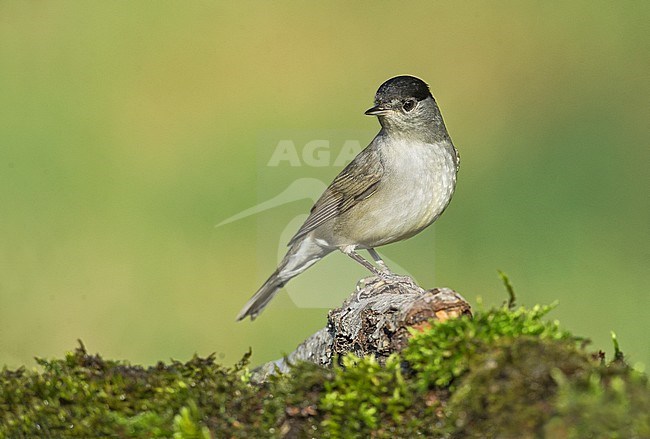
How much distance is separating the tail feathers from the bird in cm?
2

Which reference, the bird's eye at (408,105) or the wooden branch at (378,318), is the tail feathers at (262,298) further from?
the wooden branch at (378,318)

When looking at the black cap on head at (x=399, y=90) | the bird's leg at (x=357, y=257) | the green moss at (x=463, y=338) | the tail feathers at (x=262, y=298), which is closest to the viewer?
the green moss at (x=463, y=338)

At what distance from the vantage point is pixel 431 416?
353 centimetres

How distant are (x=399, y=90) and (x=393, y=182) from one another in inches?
32.0

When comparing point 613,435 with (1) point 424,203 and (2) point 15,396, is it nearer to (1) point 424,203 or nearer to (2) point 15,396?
(2) point 15,396

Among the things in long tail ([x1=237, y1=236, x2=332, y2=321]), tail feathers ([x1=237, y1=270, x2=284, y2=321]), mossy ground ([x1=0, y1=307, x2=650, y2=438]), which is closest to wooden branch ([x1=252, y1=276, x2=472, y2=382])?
mossy ground ([x1=0, y1=307, x2=650, y2=438])

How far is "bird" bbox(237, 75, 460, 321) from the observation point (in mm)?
8469

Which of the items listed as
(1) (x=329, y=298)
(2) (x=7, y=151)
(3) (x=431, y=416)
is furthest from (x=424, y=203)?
(2) (x=7, y=151)

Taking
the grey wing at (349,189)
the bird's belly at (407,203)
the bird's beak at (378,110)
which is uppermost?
the bird's beak at (378,110)

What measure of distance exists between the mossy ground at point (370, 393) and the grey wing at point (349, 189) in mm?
4991

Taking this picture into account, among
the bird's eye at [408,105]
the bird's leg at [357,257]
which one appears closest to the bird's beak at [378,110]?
the bird's eye at [408,105]

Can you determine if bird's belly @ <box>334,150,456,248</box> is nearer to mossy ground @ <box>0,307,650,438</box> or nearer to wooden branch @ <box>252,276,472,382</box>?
wooden branch @ <box>252,276,472,382</box>

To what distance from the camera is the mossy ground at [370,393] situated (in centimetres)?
311

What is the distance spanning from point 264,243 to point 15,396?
31.8ft
